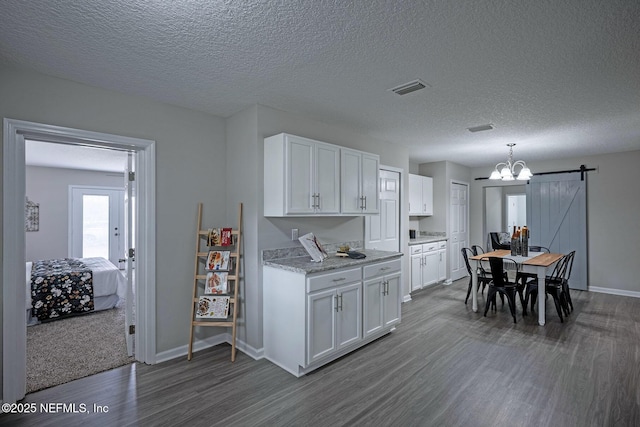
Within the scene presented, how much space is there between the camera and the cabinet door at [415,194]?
6.12 meters

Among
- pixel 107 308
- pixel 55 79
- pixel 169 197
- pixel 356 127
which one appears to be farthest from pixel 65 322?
Answer: pixel 356 127

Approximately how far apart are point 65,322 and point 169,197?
2.72 m

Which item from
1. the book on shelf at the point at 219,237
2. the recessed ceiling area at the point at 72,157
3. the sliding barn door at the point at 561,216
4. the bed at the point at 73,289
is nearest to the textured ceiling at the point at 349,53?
the book on shelf at the point at 219,237

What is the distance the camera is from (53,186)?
660 centimetres

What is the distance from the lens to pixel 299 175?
10.5ft

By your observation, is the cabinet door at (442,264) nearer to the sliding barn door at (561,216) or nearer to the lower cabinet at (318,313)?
the sliding barn door at (561,216)

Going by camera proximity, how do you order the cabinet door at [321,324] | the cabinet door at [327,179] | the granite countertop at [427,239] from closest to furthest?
the cabinet door at [321,324] → the cabinet door at [327,179] → the granite countertop at [427,239]

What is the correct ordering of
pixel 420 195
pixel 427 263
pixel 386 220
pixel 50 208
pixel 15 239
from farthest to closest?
pixel 50 208 → pixel 420 195 → pixel 427 263 → pixel 386 220 → pixel 15 239

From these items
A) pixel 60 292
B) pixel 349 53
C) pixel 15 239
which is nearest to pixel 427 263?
pixel 349 53

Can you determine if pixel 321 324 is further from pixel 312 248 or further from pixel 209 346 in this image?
pixel 209 346

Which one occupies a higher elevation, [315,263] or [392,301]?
[315,263]

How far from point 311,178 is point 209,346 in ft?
7.08

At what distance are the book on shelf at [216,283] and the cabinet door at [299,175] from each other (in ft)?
3.30

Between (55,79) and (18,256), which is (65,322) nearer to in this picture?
(18,256)
